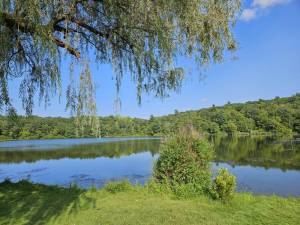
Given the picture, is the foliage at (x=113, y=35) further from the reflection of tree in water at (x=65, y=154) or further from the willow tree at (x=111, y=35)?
the reflection of tree in water at (x=65, y=154)

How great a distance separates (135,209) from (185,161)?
254 centimetres

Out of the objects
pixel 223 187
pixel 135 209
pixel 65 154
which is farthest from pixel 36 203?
pixel 65 154

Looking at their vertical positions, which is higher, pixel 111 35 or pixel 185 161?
pixel 111 35

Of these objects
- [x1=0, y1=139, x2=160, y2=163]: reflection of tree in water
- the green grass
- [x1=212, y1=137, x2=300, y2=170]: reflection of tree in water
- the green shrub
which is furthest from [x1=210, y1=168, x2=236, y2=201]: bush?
[x1=0, y1=139, x2=160, y2=163]: reflection of tree in water

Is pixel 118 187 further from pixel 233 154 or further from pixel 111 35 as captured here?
pixel 233 154

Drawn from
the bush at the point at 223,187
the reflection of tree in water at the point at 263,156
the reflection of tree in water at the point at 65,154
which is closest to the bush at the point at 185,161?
the bush at the point at 223,187

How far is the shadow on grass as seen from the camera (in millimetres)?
6541

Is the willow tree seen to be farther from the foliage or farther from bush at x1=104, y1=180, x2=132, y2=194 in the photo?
bush at x1=104, y1=180, x2=132, y2=194

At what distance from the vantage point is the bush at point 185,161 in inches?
347

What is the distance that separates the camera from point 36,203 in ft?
25.3

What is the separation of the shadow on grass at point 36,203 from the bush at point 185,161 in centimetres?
233

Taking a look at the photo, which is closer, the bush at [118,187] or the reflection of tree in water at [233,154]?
the bush at [118,187]

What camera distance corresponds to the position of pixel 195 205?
23.5 feet

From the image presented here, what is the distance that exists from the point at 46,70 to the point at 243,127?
97.8 metres
